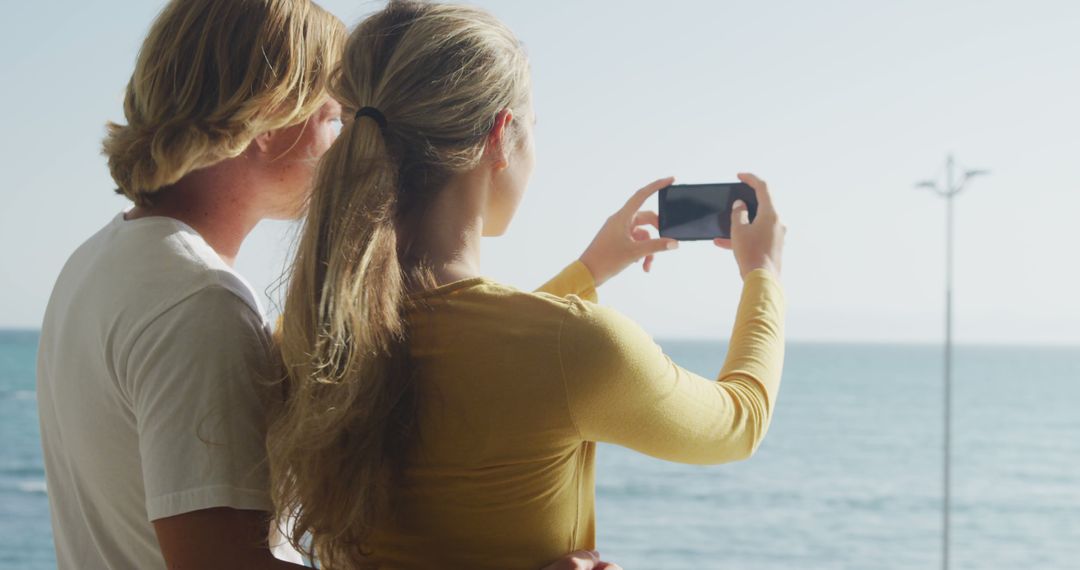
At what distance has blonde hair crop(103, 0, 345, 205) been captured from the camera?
1060mm

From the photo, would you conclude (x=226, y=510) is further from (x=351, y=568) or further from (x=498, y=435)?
(x=498, y=435)

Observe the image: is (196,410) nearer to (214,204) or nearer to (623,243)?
(214,204)

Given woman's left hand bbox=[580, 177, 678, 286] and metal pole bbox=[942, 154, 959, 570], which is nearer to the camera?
woman's left hand bbox=[580, 177, 678, 286]

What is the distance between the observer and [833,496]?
24344 mm

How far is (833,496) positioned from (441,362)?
24886 mm

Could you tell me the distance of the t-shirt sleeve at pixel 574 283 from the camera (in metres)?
1.45

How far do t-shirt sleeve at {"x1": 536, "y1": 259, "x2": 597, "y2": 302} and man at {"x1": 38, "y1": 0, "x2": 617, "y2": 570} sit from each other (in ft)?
1.32

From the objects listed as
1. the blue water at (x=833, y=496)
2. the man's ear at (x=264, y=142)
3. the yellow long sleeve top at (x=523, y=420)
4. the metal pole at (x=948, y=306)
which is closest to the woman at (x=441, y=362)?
the yellow long sleeve top at (x=523, y=420)

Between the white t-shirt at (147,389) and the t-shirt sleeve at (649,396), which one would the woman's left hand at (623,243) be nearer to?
the t-shirt sleeve at (649,396)

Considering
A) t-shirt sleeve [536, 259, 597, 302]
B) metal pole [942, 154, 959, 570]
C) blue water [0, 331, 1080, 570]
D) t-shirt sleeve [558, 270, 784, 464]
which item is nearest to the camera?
t-shirt sleeve [558, 270, 784, 464]

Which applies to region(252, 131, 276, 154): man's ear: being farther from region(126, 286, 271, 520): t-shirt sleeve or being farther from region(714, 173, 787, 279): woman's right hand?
region(714, 173, 787, 279): woman's right hand

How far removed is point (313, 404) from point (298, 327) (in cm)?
8

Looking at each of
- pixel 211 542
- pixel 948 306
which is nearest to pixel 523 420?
pixel 211 542

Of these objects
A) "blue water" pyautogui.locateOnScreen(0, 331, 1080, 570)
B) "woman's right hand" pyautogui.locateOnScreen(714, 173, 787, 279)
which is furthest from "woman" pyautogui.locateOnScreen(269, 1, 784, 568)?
"blue water" pyautogui.locateOnScreen(0, 331, 1080, 570)
